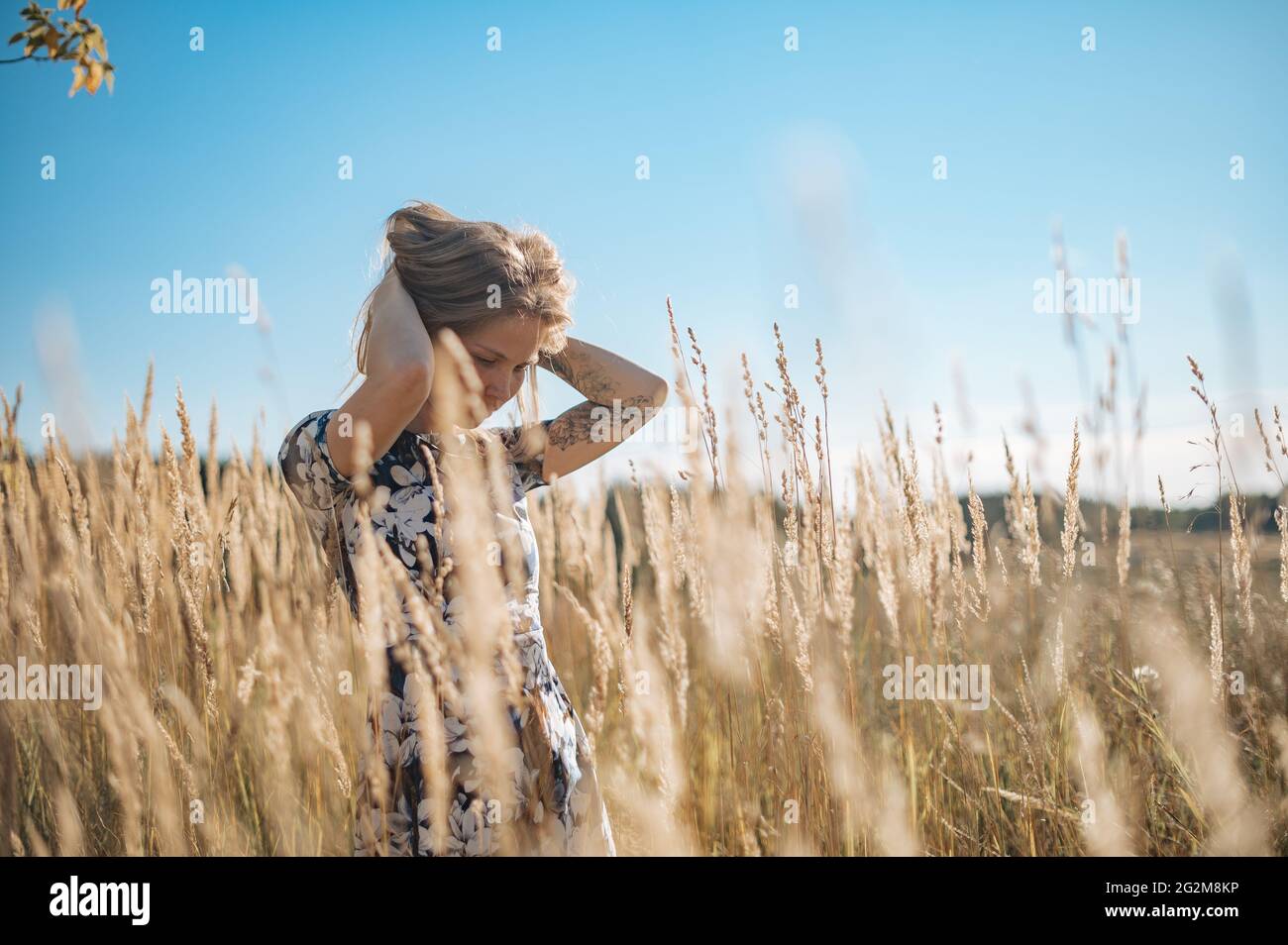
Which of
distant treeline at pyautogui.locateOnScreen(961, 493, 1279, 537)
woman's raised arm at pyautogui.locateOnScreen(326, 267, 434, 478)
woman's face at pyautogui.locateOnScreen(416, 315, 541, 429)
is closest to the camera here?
woman's raised arm at pyautogui.locateOnScreen(326, 267, 434, 478)

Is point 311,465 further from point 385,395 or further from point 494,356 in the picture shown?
point 494,356

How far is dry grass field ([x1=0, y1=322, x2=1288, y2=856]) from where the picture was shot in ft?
4.02

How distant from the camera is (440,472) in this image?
3.99ft

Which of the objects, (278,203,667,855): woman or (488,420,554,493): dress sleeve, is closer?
(278,203,667,855): woman

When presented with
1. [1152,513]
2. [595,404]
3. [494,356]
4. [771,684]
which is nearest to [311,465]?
[494,356]

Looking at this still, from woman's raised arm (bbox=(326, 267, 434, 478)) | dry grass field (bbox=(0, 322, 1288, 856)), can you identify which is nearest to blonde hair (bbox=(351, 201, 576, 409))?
woman's raised arm (bbox=(326, 267, 434, 478))

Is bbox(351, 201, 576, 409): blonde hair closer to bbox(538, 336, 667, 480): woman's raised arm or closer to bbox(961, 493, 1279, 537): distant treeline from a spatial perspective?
bbox(538, 336, 667, 480): woman's raised arm

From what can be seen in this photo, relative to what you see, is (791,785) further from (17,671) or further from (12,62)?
(12,62)

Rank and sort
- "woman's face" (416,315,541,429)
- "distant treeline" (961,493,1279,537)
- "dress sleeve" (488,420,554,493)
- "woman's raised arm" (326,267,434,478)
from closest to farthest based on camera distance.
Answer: "woman's raised arm" (326,267,434,478)
"woman's face" (416,315,541,429)
"dress sleeve" (488,420,554,493)
"distant treeline" (961,493,1279,537)

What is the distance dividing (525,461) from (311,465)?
0.44m

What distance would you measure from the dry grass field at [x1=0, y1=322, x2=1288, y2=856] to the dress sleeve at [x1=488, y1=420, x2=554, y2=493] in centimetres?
12

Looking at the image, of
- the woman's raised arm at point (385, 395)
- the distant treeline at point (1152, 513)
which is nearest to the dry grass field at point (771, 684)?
the distant treeline at point (1152, 513)

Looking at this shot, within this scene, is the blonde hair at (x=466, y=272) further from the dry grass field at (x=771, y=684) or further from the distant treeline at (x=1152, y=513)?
the distant treeline at (x=1152, y=513)

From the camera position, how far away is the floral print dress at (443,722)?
43.6 inches
